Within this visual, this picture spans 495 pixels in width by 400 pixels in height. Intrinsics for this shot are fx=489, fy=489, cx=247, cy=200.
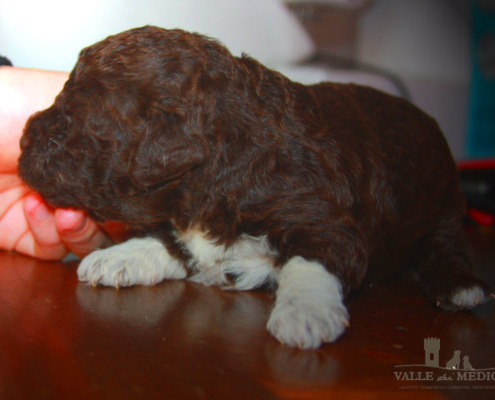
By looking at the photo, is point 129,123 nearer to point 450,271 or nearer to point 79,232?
point 79,232

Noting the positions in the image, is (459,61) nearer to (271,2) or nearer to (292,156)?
(271,2)

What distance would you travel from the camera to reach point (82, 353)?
1.50m

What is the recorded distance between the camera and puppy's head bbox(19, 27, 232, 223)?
1.96m

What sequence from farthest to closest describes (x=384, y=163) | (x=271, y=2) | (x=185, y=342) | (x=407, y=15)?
(x=407, y=15) < (x=271, y=2) < (x=384, y=163) < (x=185, y=342)

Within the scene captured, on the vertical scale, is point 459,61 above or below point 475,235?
above

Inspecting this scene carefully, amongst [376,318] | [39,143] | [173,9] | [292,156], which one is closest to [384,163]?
[292,156]

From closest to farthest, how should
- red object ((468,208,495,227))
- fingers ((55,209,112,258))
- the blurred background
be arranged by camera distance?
fingers ((55,209,112,258)) < the blurred background < red object ((468,208,495,227))

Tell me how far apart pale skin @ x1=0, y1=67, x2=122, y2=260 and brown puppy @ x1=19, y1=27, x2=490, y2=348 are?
444 millimetres

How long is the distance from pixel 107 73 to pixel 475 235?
423 cm

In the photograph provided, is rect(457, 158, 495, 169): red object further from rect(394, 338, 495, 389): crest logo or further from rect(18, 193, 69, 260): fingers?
rect(18, 193, 69, 260): fingers

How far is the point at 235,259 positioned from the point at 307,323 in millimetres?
610

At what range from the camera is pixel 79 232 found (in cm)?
265

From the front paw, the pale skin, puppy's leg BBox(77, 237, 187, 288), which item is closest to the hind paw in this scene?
the front paw

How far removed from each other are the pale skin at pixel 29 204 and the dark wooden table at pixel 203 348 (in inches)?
16.3
